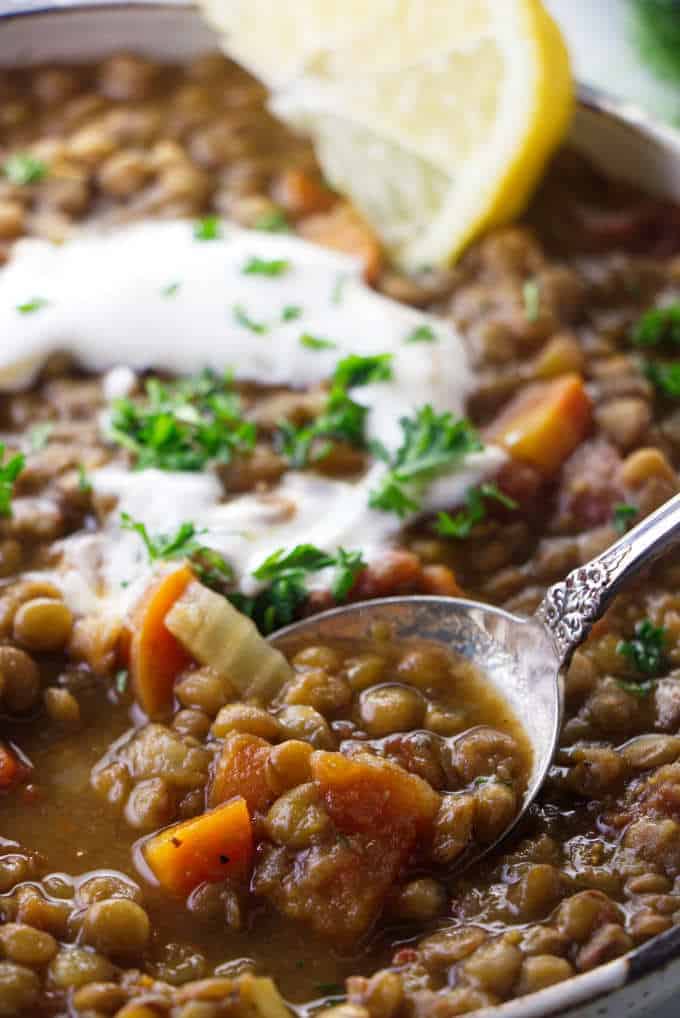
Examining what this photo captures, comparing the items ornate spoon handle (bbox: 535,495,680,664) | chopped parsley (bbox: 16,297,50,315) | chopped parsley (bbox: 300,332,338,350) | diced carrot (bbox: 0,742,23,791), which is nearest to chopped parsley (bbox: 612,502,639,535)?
ornate spoon handle (bbox: 535,495,680,664)

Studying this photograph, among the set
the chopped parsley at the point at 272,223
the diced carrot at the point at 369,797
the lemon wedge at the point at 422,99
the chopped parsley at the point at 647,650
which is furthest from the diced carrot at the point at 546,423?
the diced carrot at the point at 369,797

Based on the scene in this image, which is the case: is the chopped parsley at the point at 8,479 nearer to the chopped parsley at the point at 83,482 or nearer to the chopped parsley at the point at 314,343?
the chopped parsley at the point at 83,482

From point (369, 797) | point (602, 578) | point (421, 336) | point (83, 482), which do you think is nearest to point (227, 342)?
point (421, 336)

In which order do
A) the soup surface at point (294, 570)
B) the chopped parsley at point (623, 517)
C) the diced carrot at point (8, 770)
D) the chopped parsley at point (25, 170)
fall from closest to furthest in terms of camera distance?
the soup surface at point (294, 570) < the diced carrot at point (8, 770) < the chopped parsley at point (623, 517) < the chopped parsley at point (25, 170)

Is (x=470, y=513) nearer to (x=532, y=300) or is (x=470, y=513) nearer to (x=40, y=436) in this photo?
(x=532, y=300)

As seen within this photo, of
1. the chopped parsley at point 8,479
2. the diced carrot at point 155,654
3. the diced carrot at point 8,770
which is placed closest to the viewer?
the diced carrot at point 8,770

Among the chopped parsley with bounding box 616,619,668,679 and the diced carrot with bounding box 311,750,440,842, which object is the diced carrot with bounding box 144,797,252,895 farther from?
the chopped parsley with bounding box 616,619,668,679
